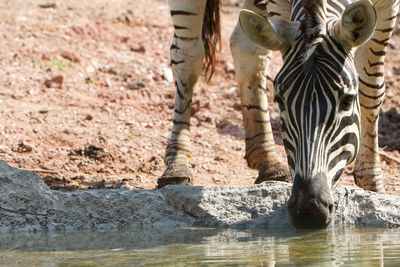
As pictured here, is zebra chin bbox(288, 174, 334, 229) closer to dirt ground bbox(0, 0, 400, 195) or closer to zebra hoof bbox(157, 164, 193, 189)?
zebra hoof bbox(157, 164, 193, 189)

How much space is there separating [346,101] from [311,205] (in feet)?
2.58

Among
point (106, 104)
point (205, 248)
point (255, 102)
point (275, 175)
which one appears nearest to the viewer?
point (205, 248)

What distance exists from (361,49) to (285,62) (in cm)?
195

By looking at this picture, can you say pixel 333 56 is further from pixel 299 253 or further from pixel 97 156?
pixel 97 156

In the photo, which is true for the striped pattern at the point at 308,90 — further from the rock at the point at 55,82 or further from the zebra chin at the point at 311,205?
the rock at the point at 55,82

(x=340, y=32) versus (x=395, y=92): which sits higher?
(x=395, y=92)

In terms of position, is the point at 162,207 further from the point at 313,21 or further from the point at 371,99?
the point at 371,99

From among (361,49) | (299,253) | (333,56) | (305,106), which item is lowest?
(299,253)

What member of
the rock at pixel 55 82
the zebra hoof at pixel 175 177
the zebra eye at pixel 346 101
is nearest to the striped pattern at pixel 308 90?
the zebra eye at pixel 346 101

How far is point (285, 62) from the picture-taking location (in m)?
4.36

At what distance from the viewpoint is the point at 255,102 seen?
19.8 ft

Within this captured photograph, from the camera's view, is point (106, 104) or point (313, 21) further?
point (106, 104)

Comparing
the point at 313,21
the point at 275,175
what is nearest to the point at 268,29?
the point at 313,21

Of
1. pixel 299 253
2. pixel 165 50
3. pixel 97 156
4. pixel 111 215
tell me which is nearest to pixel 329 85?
pixel 299 253
